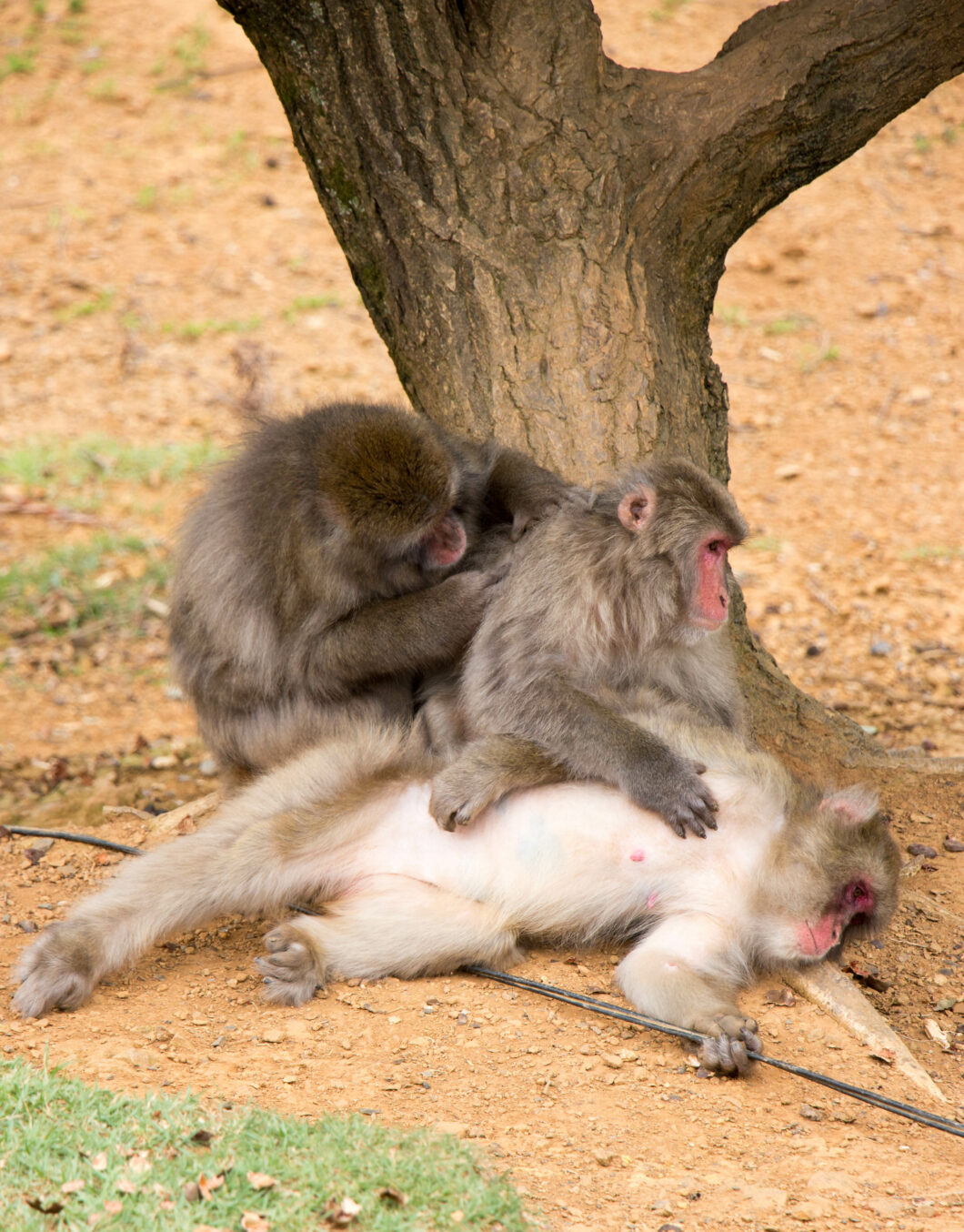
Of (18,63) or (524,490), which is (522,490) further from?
(18,63)

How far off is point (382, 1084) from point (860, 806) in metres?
1.53

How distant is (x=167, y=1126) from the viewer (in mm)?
2553

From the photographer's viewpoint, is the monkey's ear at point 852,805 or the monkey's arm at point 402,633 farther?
the monkey's arm at point 402,633

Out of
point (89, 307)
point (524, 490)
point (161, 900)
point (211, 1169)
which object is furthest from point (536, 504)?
point (89, 307)

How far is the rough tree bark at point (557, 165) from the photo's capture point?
3984 millimetres

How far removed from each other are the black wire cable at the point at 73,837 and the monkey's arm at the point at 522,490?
1693 millimetres

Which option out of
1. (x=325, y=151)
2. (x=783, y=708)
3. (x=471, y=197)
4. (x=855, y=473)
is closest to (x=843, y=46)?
(x=471, y=197)

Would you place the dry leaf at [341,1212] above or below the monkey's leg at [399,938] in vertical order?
above

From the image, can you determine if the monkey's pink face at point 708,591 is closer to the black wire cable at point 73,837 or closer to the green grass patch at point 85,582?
the black wire cable at point 73,837

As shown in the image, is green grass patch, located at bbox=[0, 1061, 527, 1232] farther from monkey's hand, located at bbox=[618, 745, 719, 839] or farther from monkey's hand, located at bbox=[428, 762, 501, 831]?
monkey's hand, located at bbox=[618, 745, 719, 839]

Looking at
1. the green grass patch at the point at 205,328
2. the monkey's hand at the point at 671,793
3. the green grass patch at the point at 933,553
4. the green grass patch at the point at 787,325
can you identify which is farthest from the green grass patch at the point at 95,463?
the monkey's hand at the point at 671,793

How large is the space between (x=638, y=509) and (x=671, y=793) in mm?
859

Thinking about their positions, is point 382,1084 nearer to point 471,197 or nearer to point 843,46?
point 471,197

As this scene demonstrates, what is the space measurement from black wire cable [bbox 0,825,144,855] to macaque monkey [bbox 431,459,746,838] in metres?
1.34
